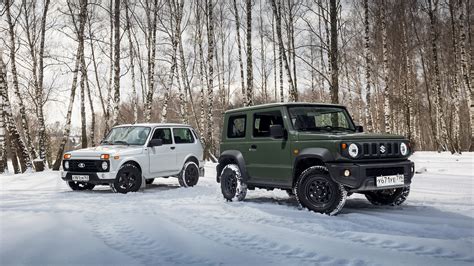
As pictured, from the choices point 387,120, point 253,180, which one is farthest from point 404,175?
point 387,120

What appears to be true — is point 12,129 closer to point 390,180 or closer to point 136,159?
point 136,159

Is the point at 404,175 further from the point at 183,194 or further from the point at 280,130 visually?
the point at 183,194

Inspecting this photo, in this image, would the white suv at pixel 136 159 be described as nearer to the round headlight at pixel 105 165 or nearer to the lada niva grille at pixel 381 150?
the round headlight at pixel 105 165

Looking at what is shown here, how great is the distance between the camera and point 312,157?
668 centimetres

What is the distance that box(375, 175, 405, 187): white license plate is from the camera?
6402mm

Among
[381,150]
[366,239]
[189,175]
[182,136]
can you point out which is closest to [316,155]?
[381,150]

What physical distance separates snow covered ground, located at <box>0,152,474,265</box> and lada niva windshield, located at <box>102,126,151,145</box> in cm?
205

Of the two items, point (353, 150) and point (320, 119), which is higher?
point (320, 119)

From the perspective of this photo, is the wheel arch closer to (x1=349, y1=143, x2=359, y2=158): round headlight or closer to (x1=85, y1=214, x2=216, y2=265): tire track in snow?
(x1=349, y1=143, x2=359, y2=158): round headlight

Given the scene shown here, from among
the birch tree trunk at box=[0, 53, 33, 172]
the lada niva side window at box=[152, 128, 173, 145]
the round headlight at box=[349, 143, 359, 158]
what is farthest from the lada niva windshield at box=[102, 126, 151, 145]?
the birch tree trunk at box=[0, 53, 33, 172]

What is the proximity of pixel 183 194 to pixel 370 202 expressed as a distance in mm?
4098

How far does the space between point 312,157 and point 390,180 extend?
4.10 feet

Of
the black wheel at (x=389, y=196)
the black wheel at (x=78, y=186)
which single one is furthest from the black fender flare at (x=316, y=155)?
the black wheel at (x=78, y=186)

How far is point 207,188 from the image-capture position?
1075 cm
